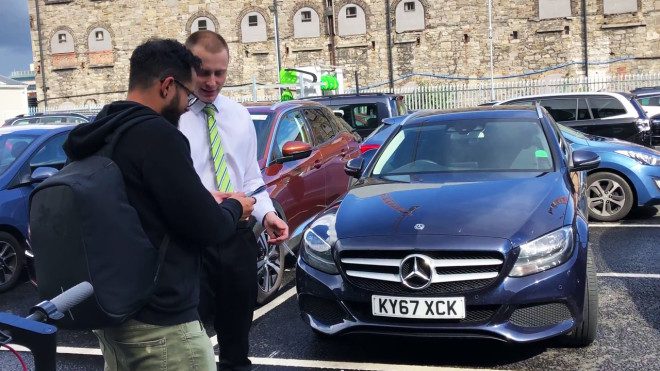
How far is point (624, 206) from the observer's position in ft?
29.8

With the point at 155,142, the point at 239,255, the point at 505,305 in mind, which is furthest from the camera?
the point at 505,305

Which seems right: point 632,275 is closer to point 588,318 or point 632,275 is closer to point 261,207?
point 588,318

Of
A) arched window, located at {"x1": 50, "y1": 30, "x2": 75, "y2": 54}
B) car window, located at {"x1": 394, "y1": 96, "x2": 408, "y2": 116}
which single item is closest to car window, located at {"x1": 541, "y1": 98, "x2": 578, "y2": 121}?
car window, located at {"x1": 394, "y1": 96, "x2": 408, "y2": 116}

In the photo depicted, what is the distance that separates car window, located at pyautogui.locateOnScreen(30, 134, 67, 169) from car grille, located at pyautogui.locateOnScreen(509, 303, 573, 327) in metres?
5.50

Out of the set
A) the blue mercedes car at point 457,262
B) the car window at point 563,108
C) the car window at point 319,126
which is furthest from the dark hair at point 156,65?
the car window at point 563,108

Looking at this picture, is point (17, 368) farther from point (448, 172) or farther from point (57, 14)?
point (57, 14)

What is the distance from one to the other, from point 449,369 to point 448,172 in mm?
1696

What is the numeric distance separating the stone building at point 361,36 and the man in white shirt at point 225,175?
36965 mm

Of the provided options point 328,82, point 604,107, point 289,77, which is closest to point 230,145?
point 604,107

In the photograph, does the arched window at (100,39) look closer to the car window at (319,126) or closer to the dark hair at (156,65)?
the car window at (319,126)

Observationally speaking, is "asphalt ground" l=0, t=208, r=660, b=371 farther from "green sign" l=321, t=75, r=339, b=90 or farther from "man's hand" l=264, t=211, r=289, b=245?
"green sign" l=321, t=75, r=339, b=90

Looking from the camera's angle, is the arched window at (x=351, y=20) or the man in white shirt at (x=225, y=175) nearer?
the man in white shirt at (x=225, y=175)

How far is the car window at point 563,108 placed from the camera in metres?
12.1

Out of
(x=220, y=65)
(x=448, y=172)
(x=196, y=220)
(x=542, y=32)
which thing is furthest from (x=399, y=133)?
(x=542, y=32)
